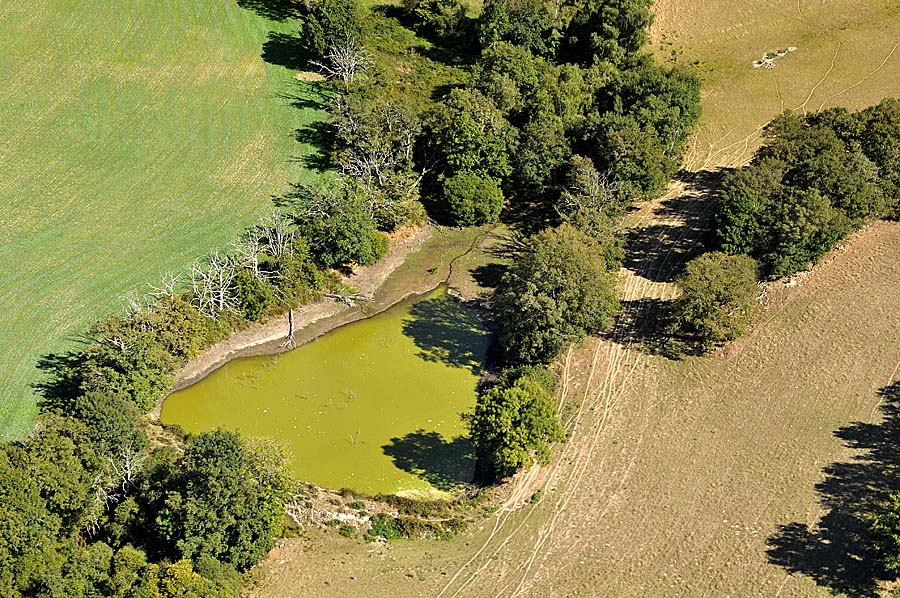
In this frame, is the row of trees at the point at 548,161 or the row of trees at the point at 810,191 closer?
the row of trees at the point at 548,161

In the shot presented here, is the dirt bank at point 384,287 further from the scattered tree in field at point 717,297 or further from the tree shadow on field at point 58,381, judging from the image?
the scattered tree in field at point 717,297

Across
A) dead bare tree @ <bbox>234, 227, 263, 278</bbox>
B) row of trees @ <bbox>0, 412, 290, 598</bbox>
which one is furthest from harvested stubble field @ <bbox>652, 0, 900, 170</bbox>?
row of trees @ <bbox>0, 412, 290, 598</bbox>

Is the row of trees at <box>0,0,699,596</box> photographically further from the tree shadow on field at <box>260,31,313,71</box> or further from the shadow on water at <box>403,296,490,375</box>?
the shadow on water at <box>403,296,490,375</box>

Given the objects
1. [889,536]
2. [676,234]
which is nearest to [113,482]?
[889,536]

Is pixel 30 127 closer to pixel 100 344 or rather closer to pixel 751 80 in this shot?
pixel 100 344

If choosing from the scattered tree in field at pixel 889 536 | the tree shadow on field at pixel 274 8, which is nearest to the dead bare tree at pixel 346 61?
the tree shadow on field at pixel 274 8

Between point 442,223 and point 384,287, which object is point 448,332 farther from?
point 442,223

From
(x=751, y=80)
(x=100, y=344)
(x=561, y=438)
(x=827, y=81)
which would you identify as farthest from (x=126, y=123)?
(x=827, y=81)
